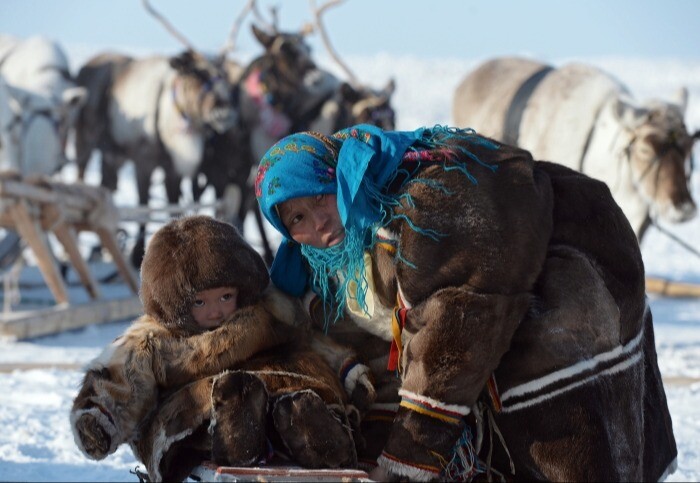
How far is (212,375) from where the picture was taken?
2.25 m

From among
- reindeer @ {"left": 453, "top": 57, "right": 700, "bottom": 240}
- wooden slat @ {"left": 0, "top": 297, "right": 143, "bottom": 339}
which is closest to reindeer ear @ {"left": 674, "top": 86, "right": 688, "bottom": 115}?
reindeer @ {"left": 453, "top": 57, "right": 700, "bottom": 240}

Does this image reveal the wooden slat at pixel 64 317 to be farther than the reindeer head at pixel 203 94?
No

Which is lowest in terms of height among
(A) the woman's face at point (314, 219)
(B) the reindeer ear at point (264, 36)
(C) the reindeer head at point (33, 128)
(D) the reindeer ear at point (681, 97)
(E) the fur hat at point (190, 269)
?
(C) the reindeer head at point (33, 128)

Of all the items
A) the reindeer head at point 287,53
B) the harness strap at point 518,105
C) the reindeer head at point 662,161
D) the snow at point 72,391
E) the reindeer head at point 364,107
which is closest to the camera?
the snow at point 72,391

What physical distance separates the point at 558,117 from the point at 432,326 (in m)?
4.99

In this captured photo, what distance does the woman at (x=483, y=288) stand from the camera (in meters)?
1.97

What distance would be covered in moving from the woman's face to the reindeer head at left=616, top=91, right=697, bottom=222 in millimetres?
4353

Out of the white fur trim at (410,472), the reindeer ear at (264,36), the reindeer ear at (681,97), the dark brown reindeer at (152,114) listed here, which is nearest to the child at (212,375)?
the white fur trim at (410,472)

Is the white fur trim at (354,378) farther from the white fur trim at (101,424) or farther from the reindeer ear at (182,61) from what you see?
the reindeer ear at (182,61)

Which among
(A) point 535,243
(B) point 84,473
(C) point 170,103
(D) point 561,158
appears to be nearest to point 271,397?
(A) point 535,243

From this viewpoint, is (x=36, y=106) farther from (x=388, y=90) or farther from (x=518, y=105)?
(x=518, y=105)

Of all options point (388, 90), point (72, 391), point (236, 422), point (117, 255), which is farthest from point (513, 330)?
point (388, 90)

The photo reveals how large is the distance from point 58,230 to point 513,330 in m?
4.81

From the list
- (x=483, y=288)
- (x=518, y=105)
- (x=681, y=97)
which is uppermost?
(x=483, y=288)
